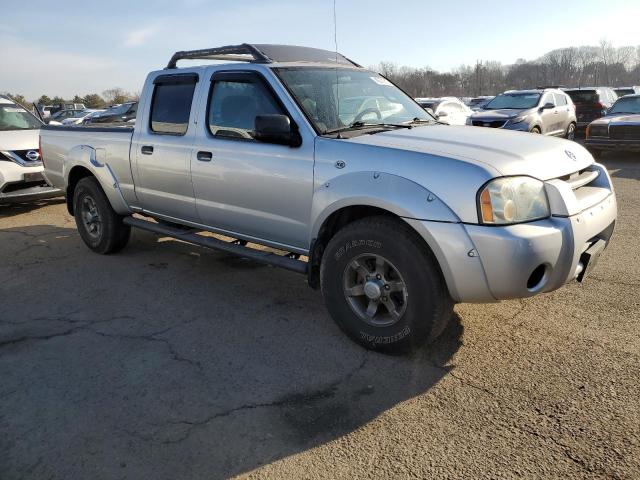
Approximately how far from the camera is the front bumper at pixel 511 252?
2766 mm

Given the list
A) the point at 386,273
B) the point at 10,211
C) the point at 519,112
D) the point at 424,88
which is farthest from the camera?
the point at 424,88

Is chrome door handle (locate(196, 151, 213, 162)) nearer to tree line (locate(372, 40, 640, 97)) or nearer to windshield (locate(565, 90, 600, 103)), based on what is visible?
windshield (locate(565, 90, 600, 103))

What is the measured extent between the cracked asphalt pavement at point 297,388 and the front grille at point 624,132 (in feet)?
26.7

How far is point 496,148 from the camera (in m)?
3.15

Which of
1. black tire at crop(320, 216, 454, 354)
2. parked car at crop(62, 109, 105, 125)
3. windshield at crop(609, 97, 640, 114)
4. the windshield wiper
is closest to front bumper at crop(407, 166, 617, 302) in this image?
black tire at crop(320, 216, 454, 354)

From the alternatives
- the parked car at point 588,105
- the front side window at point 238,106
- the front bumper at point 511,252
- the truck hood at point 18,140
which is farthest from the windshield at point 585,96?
the front bumper at point 511,252

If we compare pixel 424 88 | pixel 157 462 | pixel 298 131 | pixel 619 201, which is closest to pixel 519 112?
pixel 619 201

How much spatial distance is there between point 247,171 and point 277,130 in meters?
0.59

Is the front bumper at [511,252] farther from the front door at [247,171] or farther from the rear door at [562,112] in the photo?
the rear door at [562,112]

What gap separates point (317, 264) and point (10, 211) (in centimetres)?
725

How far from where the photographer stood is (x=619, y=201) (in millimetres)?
7668

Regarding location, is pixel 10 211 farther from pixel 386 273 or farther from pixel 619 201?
pixel 619 201

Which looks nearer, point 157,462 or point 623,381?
point 157,462

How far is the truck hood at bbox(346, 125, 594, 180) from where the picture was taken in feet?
9.70
